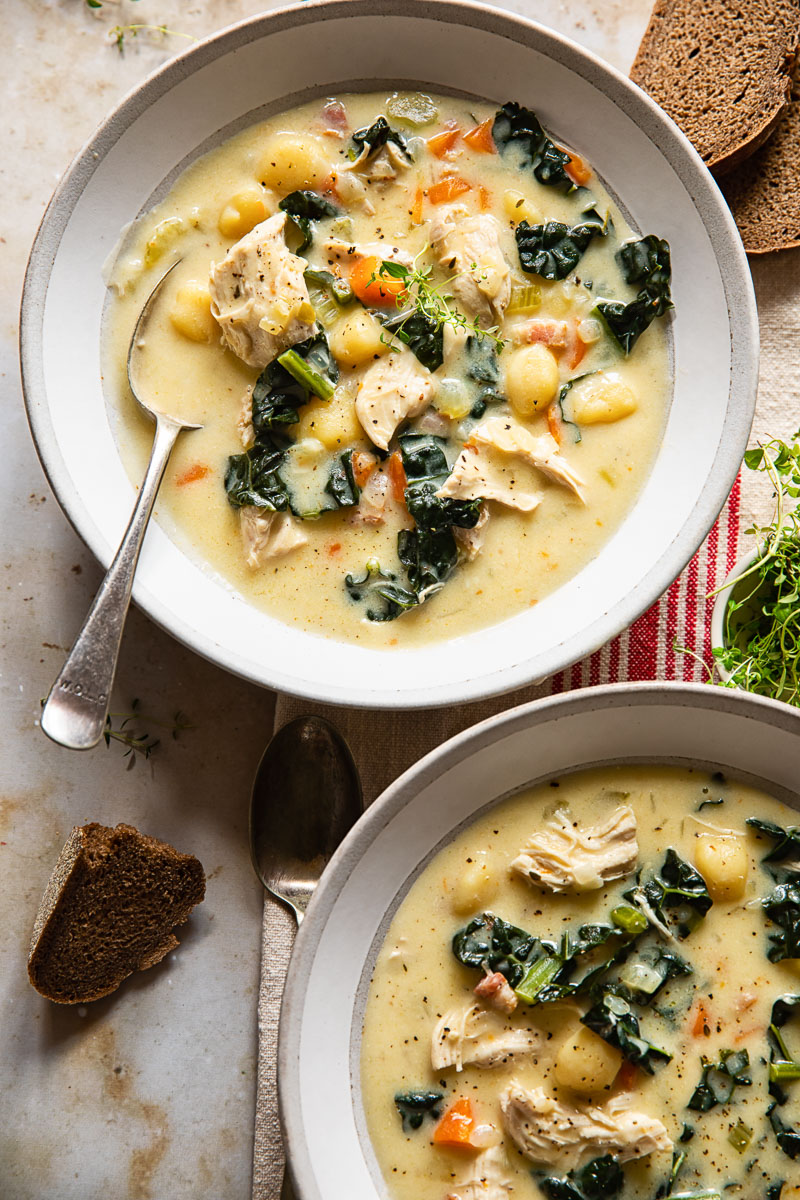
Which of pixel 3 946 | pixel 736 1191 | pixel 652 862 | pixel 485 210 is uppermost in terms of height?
pixel 485 210

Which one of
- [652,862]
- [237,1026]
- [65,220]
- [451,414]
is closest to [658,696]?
[652,862]

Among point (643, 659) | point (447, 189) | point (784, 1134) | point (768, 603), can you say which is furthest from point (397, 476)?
point (784, 1134)

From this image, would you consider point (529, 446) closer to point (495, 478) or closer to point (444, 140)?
point (495, 478)

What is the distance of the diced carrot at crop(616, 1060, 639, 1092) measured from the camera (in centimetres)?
265

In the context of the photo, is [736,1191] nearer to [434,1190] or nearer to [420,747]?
[434,1190]

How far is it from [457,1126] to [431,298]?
93.2 inches

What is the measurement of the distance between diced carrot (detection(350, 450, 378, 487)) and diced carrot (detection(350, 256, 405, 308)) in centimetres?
47

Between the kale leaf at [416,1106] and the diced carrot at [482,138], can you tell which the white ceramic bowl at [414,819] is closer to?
the kale leaf at [416,1106]

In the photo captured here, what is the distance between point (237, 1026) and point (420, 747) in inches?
44.2

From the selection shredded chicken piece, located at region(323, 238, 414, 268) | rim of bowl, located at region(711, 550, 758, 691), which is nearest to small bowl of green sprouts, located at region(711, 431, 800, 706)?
rim of bowl, located at region(711, 550, 758, 691)

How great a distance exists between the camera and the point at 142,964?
313 centimetres

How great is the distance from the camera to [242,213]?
293 cm

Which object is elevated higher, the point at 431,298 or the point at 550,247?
the point at 550,247

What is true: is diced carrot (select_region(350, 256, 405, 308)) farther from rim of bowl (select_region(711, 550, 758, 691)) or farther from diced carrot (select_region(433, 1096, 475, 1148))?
diced carrot (select_region(433, 1096, 475, 1148))
